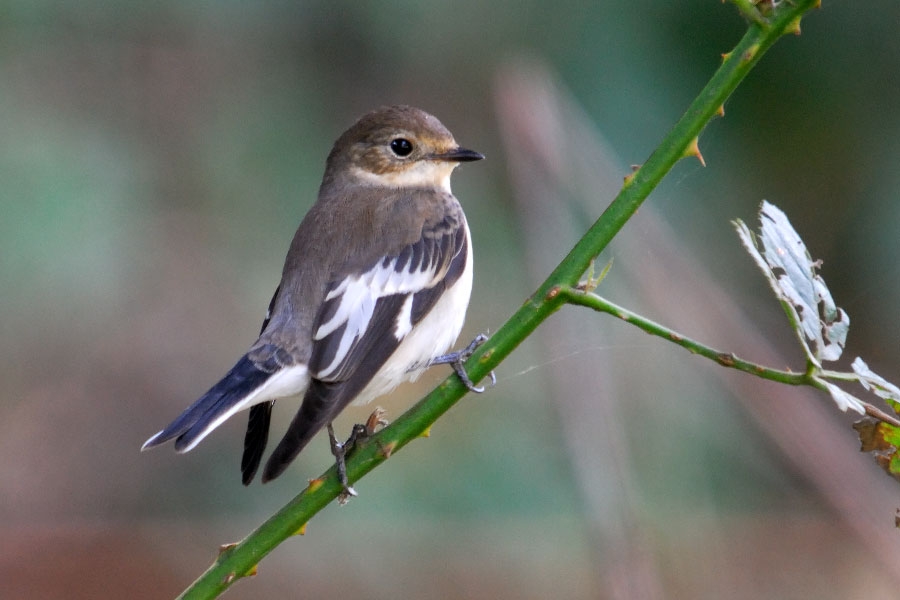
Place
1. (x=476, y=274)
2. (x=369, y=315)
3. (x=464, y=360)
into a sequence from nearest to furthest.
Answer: (x=464, y=360)
(x=369, y=315)
(x=476, y=274)

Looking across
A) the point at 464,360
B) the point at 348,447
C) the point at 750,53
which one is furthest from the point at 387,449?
the point at 750,53

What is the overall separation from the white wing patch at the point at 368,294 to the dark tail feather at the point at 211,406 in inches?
6.7

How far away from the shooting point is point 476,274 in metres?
5.59

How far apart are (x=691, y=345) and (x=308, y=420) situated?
3.52ft

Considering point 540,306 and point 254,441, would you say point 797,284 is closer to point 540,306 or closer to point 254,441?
point 540,306

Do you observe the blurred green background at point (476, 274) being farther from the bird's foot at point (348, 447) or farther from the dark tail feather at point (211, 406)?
the dark tail feather at point (211, 406)

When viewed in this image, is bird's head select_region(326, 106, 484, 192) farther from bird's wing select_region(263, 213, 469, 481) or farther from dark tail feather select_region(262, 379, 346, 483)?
dark tail feather select_region(262, 379, 346, 483)

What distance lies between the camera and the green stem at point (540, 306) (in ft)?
5.52

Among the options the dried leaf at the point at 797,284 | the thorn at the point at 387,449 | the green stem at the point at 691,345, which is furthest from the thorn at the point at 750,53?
the thorn at the point at 387,449

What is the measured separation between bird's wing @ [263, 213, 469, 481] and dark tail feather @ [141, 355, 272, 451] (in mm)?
138

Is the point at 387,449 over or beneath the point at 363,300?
beneath

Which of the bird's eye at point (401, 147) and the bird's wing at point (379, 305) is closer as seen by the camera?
the bird's wing at point (379, 305)

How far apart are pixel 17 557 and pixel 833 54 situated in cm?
461

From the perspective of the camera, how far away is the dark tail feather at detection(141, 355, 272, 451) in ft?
7.46
